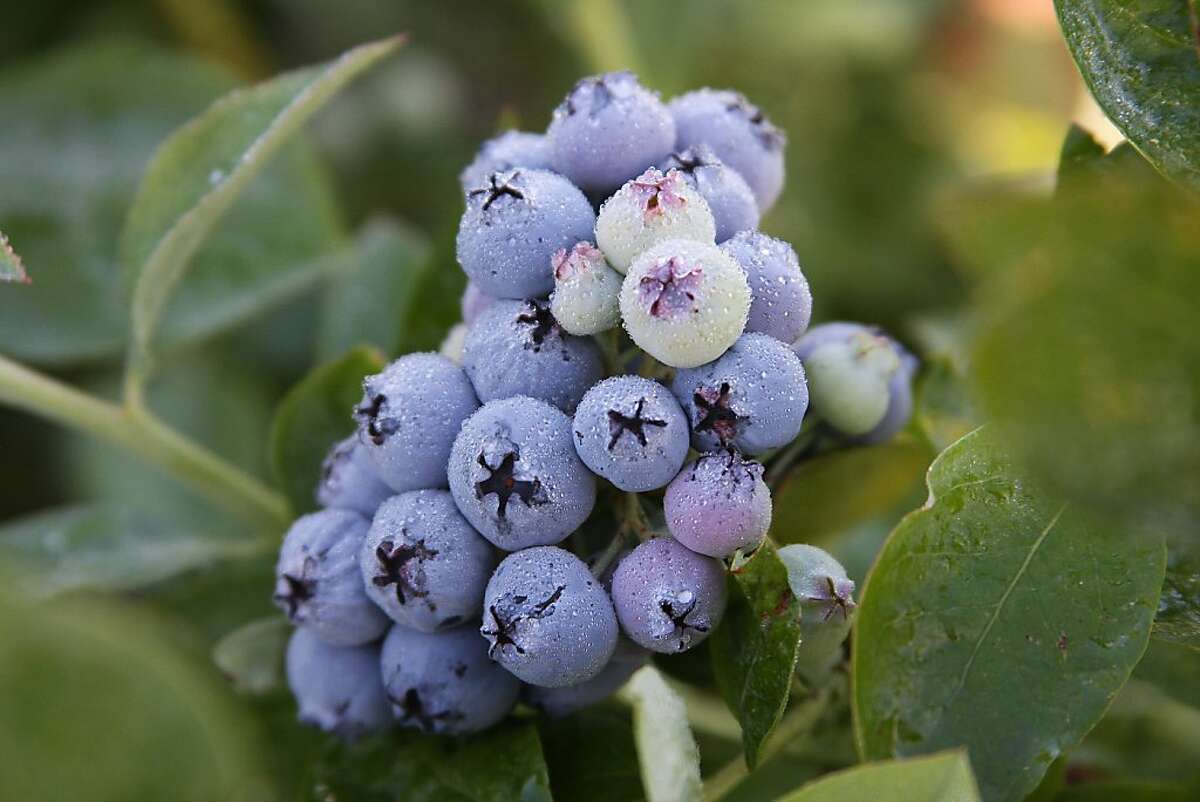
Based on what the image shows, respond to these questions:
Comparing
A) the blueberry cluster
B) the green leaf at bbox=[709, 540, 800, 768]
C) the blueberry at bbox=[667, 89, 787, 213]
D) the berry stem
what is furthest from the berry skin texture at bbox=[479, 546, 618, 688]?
the berry stem

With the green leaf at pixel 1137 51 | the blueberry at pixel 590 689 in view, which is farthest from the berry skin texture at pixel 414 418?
the green leaf at pixel 1137 51

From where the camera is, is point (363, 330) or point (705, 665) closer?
point (705, 665)

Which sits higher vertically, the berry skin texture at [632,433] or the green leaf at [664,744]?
the berry skin texture at [632,433]

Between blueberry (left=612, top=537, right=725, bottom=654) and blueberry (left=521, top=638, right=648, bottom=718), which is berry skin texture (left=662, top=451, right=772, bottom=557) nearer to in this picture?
blueberry (left=612, top=537, right=725, bottom=654)

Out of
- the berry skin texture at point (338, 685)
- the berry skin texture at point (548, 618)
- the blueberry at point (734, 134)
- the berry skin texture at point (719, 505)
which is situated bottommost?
the berry skin texture at point (338, 685)

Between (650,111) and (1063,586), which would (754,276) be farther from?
(1063,586)

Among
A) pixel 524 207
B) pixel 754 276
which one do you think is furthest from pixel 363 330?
pixel 754 276

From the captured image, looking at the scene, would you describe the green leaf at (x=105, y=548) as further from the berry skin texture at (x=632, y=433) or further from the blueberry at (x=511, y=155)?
the berry skin texture at (x=632, y=433)
